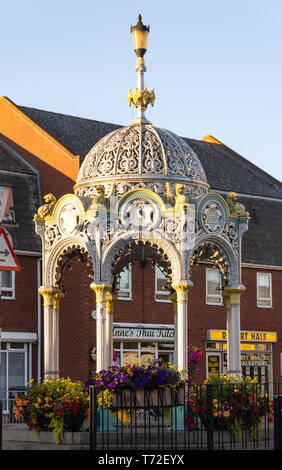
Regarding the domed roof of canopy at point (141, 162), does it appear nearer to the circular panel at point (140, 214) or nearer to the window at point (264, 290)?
the circular panel at point (140, 214)

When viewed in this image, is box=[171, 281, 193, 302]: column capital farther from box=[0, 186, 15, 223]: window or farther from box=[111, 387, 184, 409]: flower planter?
box=[0, 186, 15, 223]: window

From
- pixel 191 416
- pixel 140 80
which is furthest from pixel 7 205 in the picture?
pixel 191 416

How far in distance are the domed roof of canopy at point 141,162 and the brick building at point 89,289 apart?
14338 millimetres

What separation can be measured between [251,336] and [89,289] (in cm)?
922

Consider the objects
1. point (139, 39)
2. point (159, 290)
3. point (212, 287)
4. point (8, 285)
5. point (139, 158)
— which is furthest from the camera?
point (212, 287)

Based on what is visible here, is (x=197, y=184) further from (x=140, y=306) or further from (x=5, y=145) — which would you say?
(x=5, y=145)

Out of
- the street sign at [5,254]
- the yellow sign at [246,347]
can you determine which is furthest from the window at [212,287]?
the street sign at [5,254]

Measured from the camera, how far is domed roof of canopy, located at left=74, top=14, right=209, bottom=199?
63.0 feet

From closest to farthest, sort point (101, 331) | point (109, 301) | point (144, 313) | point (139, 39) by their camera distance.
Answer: point (101, 331)
point (139, 39)
point (109, 301)
point (144, 313)

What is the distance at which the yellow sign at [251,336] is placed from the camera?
40688 mm

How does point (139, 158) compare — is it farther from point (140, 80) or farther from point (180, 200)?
point (140, 80)

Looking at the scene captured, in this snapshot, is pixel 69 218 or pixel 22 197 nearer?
pixel 69 218

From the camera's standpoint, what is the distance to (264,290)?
43.2 metres
